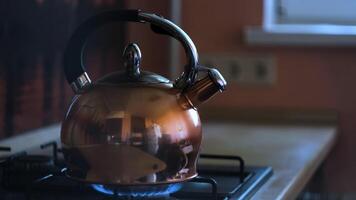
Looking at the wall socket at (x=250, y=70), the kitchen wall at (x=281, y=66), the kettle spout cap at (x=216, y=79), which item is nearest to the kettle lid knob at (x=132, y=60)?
the kettle spout cap at (x=216, y=79)

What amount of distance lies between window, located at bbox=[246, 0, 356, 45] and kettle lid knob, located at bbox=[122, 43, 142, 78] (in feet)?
A: 3.93

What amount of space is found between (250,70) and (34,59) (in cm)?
85

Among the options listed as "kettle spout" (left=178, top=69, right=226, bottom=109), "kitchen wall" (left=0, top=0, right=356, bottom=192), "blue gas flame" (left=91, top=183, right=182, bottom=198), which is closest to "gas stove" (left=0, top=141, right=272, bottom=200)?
"blue gas flame" (left=91, top=183, right=182, bottom=198)

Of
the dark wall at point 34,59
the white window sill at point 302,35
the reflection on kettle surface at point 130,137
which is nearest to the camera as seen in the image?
the reflection on kettle surface at point 130,137

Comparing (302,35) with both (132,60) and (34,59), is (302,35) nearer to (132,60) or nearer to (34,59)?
(34,59)

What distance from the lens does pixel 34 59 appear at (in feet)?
5.28

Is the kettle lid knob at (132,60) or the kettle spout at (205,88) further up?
the kettle lid knob at (132,60)

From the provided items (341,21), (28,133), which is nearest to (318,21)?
(341,21)

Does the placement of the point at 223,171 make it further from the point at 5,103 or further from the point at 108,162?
the point at 5,103

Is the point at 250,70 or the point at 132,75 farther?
the point at 250,70

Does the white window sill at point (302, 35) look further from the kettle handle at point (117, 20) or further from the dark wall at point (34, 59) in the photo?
the kettle handle at point (117, 20)

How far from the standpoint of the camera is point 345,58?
2219 millimetres

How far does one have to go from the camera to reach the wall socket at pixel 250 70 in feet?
7.44

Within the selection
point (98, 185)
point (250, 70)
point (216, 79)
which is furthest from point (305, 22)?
point (98, 185)
